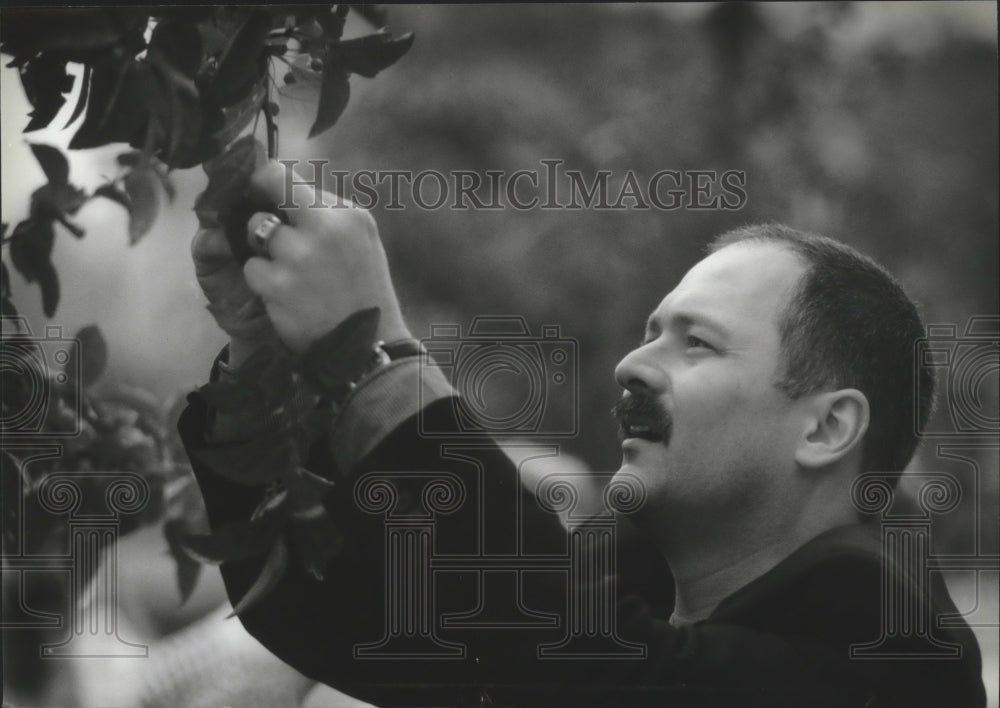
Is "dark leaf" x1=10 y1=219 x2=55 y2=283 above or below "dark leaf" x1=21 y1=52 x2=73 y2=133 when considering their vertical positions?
below

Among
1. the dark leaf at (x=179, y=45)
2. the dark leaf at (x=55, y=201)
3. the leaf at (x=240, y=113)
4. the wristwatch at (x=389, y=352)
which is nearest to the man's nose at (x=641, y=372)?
the wristwatch at (x=389, y=352)

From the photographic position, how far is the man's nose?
200cm

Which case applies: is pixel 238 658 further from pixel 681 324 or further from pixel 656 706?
pixel 681 324

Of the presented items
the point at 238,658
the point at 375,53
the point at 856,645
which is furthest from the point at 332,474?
the point at 856,645

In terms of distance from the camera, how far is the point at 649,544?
79.5 inches

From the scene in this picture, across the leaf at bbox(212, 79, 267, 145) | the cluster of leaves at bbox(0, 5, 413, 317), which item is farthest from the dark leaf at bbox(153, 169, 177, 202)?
the leaf at bbox(212, 79, 267, 145)

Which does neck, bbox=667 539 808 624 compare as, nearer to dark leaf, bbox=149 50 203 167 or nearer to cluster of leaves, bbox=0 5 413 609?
cluster of leaves, bbox=0 5 413 609

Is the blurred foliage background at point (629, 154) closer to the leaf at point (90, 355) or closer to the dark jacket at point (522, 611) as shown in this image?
the leaf at point (90, 355)

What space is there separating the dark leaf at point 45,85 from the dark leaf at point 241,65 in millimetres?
270

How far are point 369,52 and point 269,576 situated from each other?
0.89m

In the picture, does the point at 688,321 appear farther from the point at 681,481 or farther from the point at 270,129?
the point at 270,129

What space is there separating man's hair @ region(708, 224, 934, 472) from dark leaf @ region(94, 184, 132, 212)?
0.99 m

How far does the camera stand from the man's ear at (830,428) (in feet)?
6.44

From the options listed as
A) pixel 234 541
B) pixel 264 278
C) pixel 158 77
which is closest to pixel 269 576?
pixel 234 541
